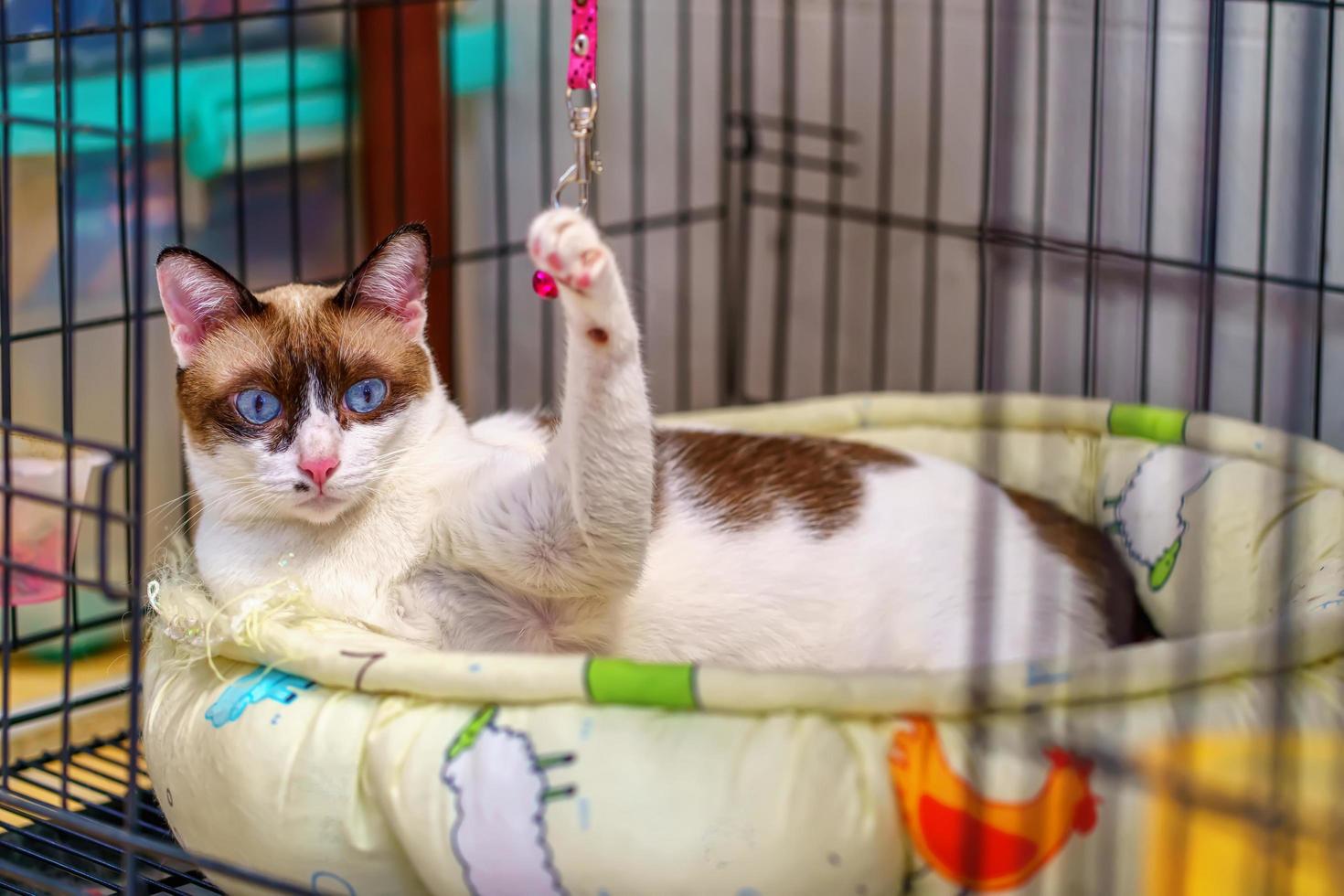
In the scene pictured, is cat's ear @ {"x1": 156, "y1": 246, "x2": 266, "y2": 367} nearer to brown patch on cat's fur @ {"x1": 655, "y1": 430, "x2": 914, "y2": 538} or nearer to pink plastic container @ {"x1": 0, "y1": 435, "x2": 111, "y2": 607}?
pink plastic container @ {"x1": 0, "y1": 435, "x2": 111, "y2": 607}

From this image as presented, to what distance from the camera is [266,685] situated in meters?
1.30

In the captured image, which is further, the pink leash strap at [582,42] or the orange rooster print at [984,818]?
the pink leash strap at [582,42]

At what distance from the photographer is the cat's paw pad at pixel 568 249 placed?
1.10 m

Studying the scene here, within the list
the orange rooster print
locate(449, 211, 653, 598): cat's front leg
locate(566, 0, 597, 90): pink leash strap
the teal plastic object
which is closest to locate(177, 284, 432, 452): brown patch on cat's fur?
locate(449, 211, 653, 598): cat's front leg

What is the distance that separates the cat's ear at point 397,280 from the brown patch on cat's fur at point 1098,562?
27.4 inches

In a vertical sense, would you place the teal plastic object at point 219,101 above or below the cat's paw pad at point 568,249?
above

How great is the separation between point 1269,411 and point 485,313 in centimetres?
134

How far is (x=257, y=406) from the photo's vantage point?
134 centimetres

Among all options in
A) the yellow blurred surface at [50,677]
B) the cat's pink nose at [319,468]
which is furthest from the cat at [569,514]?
the yellow blurred surface at [50,677]

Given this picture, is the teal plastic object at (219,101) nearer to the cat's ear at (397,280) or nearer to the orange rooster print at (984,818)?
the cat's ear at (397,280)

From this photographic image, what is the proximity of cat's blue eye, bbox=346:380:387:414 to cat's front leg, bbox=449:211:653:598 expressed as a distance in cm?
12

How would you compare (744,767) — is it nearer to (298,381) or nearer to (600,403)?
(600,403)

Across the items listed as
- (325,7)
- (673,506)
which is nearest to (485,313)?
(325,7)

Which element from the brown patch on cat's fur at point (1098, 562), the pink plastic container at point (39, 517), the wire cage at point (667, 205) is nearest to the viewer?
the pink plastic container at point (39, 517)
